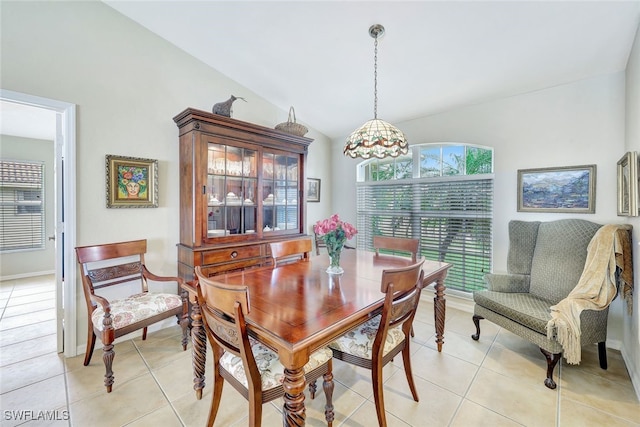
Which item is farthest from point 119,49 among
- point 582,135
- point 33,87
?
point 582,135

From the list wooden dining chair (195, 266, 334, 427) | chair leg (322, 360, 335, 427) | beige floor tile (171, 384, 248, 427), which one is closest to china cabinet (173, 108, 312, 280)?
Result: beige floor tile (171, 384, 248, 427)

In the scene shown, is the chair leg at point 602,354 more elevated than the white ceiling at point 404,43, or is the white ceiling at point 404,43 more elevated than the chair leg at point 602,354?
the white ceiling at point 404,43

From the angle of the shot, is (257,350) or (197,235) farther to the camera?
(197,235)

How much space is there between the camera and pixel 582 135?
2428mm

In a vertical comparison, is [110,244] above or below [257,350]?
above

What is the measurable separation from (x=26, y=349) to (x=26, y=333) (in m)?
0.40

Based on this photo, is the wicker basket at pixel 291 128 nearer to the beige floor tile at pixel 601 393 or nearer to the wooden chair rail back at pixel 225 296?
the wooden chair rail back at pixel 225 296

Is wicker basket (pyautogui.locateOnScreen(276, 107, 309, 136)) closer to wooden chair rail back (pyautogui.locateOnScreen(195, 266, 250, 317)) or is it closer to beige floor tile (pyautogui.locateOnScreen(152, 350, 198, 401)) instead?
wooden chair rail back (pyautogui.locateOnScreen(195, 266, 250, 317))

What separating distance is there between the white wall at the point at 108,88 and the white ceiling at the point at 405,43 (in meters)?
0.20

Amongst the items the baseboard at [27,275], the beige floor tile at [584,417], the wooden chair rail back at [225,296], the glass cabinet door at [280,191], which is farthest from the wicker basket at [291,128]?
the baseboard at [27,275]

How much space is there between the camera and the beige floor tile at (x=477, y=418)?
1.57 m

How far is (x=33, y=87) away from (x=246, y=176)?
1761 millimetres

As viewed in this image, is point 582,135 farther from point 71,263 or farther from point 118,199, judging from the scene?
point 71,263

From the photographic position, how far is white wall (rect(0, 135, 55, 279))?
4.20 meters
